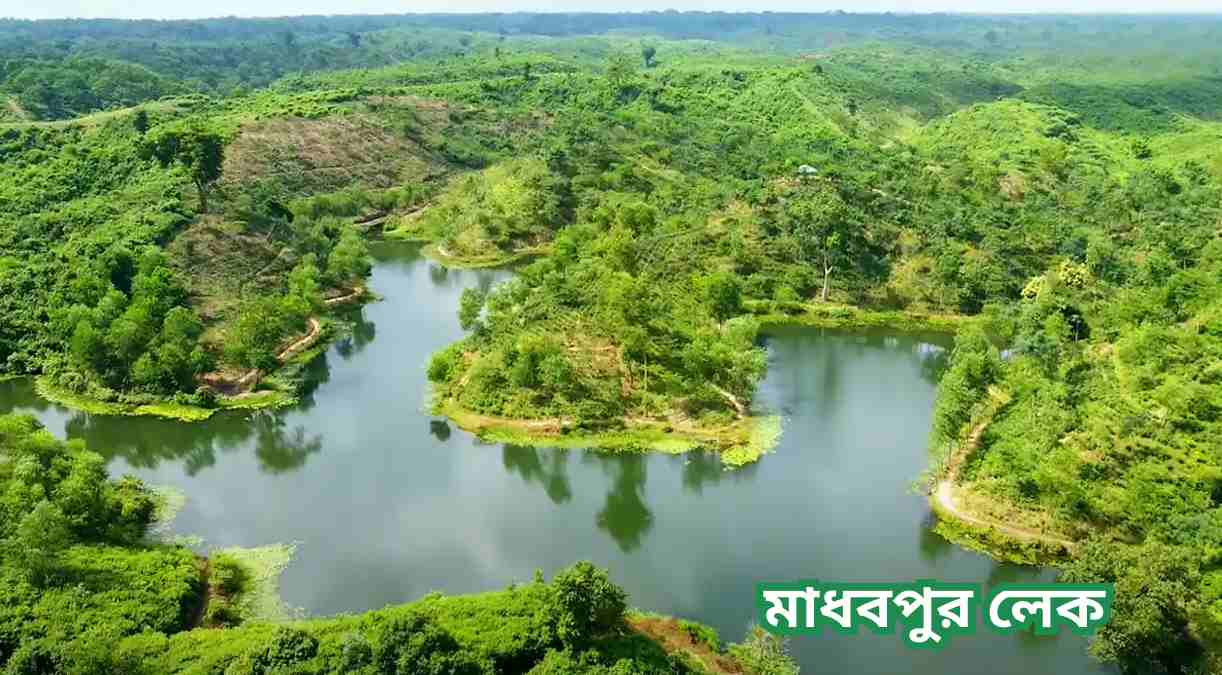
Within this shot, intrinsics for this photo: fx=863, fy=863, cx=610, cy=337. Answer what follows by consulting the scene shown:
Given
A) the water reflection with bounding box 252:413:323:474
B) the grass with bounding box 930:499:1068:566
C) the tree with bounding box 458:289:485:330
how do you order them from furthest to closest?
the tree with bounding box 458:289:485:330 < the water reflection with bounding box 252:413:323:474 < the grass with bounding box 930:499:1068:566

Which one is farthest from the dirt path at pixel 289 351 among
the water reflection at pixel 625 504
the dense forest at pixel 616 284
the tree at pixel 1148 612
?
the tree at pixel 1148 612

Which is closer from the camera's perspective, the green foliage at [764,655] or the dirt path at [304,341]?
the green foliage at [764,655]

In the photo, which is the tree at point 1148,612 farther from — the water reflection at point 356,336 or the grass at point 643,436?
the water reflection at point 356,336

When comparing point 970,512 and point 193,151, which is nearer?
point 970,512

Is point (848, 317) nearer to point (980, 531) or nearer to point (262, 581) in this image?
point (980, 531)

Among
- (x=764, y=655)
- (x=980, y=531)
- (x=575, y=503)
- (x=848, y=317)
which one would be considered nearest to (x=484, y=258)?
(x=848, y=317)

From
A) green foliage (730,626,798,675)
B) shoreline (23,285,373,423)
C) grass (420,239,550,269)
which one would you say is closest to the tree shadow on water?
green foliage (730,626,798,675)

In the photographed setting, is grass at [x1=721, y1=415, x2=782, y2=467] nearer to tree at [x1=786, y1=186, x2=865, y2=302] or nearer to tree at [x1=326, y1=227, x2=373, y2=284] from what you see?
tree at [x1=786, y1=186, x2=865, y2=302]
